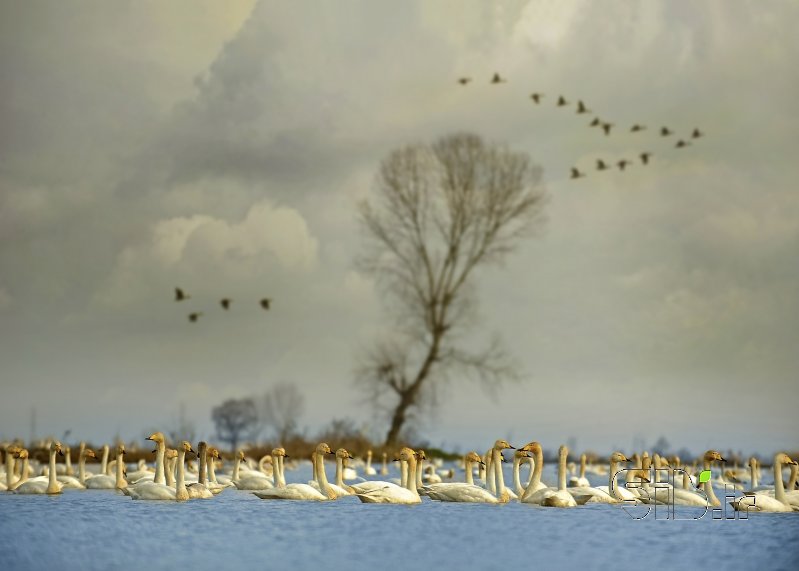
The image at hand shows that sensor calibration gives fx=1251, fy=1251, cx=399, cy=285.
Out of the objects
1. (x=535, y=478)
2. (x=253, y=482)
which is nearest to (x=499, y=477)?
(x=535, y=478)

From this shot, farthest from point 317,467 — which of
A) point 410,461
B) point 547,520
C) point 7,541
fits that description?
point 7,541

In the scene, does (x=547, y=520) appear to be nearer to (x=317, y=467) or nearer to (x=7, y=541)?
(x=317, y=467)

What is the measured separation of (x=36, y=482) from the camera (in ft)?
79.0

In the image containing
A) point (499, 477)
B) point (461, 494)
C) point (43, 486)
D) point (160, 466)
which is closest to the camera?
point (461, 494)

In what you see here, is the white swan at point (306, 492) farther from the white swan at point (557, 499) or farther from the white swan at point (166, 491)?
the white swan at point (557, 499)

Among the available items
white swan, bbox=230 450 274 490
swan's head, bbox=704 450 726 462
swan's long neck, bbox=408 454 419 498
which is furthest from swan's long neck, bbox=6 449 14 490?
swan's head, bbox=704 450 726 462

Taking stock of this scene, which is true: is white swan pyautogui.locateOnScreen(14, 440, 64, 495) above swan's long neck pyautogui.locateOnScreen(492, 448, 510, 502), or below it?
below

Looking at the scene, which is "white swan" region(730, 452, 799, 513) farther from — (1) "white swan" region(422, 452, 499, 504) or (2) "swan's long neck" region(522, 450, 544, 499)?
(1) "white swan" region(422, 452, 499, 504)

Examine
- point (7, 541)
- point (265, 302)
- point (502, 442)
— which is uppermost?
point (265, 302)

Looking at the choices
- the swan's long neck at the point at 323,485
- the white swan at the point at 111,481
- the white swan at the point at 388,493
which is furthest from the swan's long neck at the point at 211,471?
the white swan at the point at 388,493

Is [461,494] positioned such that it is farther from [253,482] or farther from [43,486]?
[43,486]

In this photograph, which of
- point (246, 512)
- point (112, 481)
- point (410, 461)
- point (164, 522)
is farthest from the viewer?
point (112, 481)

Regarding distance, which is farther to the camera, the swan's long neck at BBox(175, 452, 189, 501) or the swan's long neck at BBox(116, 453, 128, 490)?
the swan's long neck at BBox(116, 453, 128, 490)

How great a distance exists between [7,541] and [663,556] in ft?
27.6
